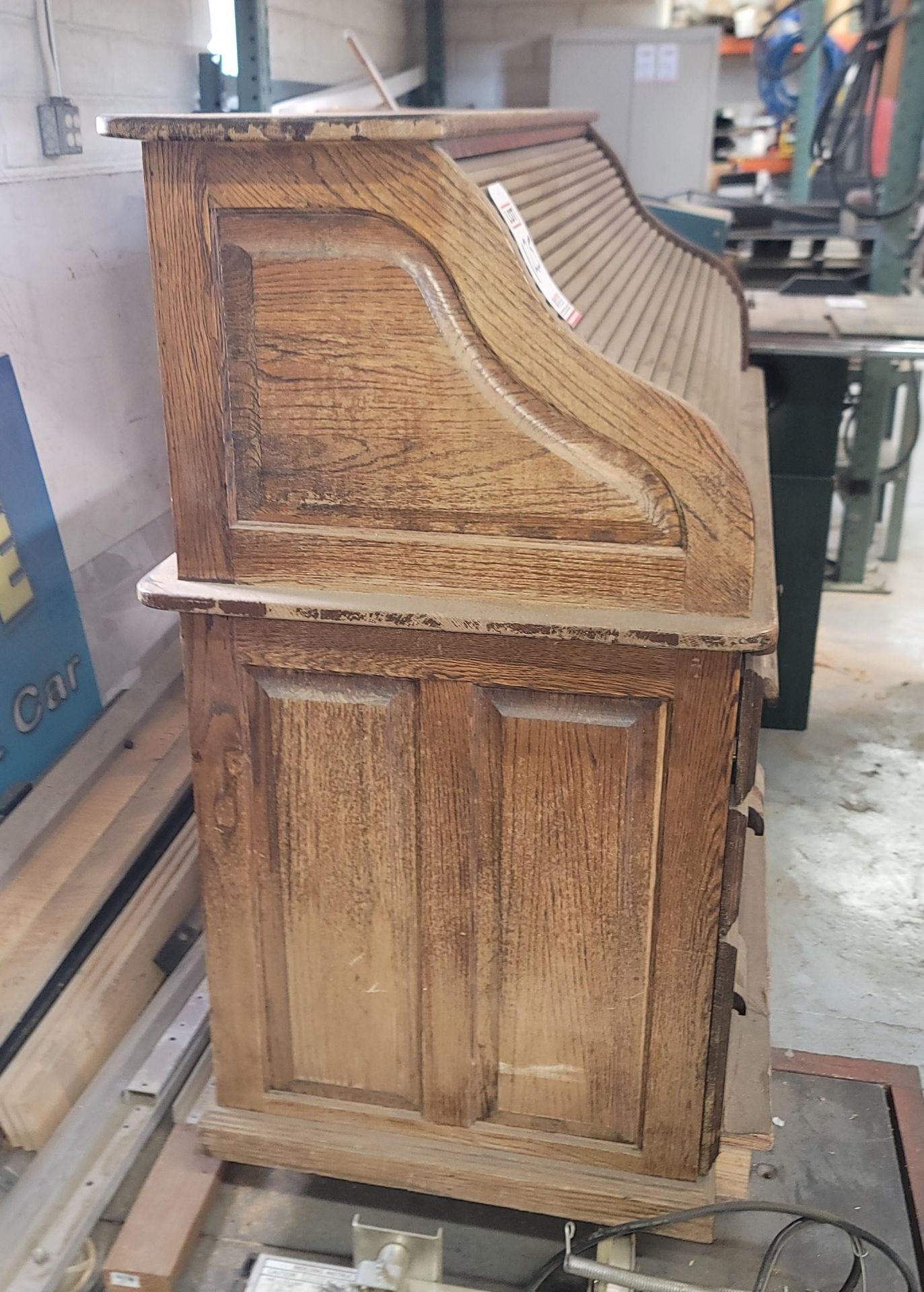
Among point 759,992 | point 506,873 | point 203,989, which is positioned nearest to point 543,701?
point 506,873

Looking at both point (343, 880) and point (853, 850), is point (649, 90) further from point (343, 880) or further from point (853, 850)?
point (343, 880)

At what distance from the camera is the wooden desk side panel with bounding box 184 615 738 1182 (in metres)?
1.20

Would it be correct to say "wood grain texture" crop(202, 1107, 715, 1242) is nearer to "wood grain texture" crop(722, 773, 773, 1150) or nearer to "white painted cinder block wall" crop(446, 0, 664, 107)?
"wood grain texture" crop(722, 773, 773, 1150)

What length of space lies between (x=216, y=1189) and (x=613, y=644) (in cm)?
95

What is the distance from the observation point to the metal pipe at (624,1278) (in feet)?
4.08

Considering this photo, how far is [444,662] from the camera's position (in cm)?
119

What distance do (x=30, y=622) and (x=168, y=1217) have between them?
0.90 metres

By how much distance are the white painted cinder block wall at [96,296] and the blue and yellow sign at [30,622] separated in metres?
0.09

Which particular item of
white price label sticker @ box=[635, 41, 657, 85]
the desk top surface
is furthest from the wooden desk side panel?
white price label sticker @ box=[635, 41, 657, 85]

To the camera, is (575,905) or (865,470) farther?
(865,470)

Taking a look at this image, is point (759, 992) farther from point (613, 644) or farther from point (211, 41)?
point (211, 41)

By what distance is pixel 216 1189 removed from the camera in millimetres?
1514

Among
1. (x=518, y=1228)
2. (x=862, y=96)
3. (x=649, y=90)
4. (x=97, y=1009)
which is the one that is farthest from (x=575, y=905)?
(x=649, y=90)

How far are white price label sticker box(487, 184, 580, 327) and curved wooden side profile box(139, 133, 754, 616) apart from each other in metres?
0.06
